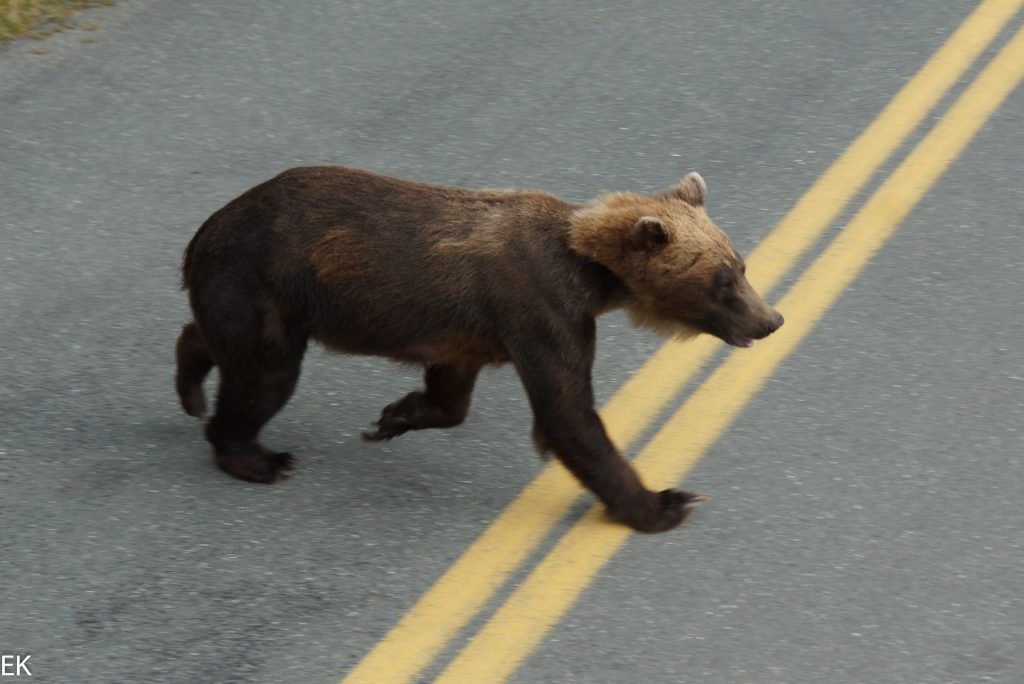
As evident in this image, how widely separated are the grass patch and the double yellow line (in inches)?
159

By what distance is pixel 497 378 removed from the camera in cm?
621

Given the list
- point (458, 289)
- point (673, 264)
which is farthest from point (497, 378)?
point (673, 264)

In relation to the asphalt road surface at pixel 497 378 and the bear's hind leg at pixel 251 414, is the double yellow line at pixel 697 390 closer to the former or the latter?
the asphalt road surface at pixel 497 378

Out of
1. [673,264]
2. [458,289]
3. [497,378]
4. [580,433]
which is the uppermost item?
[673,264]

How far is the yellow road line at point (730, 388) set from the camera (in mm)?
4727

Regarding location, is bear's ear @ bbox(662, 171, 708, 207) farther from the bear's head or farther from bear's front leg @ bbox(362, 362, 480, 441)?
bear's front leg @ bbox(362, 362, 480, 441)

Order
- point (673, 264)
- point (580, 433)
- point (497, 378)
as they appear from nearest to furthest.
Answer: point (580, 433) < point (673, 264) < point (497, 378)

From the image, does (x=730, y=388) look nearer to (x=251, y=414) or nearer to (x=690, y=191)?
(x=690, y=191)

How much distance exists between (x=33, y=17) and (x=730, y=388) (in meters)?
4.58

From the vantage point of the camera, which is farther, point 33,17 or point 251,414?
point 33,17

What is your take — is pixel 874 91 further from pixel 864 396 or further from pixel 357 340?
pixel 357 340

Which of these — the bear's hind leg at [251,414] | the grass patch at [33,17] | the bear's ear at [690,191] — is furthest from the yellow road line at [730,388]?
the grass patch at [33,17]

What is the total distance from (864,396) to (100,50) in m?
4.51

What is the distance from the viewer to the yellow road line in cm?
473
